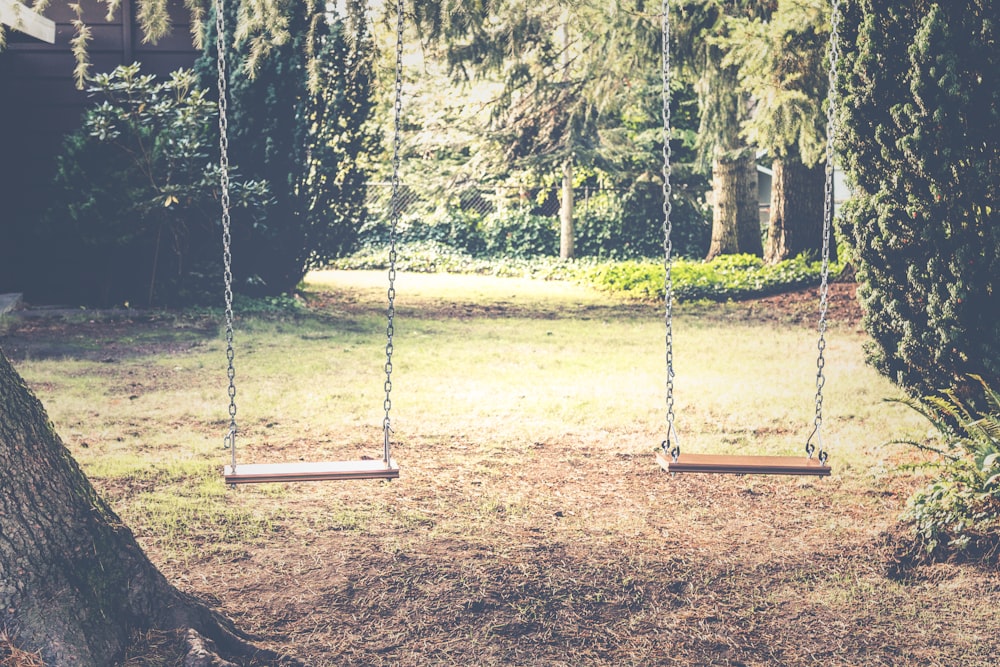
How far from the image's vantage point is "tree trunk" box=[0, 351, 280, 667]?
9.80 ft

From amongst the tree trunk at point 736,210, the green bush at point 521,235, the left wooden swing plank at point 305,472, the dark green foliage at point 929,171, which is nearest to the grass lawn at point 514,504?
the left wooden swing plank at point 305,472

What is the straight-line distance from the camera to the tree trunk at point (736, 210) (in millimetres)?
15766

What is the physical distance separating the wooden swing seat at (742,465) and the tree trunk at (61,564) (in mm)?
1895

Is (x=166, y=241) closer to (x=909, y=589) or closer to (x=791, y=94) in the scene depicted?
(x=791, y=94)

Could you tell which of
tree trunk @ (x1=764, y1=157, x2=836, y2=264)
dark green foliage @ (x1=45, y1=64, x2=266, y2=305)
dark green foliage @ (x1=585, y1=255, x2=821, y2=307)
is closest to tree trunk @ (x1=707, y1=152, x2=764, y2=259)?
dark green foliage @ (x1=585, y1=255, x2=821, y2=307)

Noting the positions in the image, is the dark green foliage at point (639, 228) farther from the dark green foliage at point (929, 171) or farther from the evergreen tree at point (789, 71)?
the dark green foliage at point (929, 171)

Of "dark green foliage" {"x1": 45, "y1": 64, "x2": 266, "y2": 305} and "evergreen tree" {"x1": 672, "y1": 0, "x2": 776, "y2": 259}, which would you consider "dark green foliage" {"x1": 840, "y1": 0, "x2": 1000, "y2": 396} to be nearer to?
"evergreen tree" {"x1": 672, "y1": 0, "x2": 776, "y2": 259}

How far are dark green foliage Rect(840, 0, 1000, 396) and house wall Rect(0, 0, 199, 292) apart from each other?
28.9ft

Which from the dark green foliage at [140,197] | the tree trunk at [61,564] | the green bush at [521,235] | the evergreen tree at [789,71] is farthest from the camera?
the green bush at [521,235]

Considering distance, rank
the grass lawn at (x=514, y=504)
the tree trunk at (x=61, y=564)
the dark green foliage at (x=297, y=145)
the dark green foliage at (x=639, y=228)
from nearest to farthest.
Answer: the tree trunk at (x=61, y=564), the grass lawn at (x=514, y=504), the dark green foliage at (x=297, y=145), the dark green foliage at (x=639, y=228)

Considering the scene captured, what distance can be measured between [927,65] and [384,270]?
14.8 m

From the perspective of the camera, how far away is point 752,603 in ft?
13.0

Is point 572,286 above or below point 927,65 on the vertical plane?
below

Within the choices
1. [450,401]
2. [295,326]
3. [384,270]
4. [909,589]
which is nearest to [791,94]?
[450,401]
